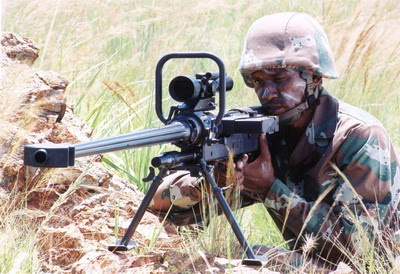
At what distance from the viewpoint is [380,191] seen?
474 centimetres

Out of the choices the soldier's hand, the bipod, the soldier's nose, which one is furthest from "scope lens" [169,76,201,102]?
the soldier's nose

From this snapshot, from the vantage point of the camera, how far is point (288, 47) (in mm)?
4871

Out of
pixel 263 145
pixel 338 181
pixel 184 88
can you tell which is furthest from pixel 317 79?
pixel 184 88

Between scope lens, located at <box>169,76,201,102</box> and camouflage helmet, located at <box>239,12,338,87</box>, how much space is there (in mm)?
870

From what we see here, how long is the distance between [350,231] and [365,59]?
287 cm

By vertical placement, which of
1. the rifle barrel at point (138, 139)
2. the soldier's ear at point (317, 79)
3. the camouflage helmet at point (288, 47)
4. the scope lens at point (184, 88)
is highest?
the camouflage helmet at point (288, 47)

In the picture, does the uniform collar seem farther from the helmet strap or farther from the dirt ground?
the dirt ground

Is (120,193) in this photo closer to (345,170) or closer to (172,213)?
(172,213)

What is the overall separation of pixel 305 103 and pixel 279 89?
8.3 inches

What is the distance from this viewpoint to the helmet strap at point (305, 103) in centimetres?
483

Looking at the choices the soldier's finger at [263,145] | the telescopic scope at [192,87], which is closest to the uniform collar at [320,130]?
the soldier's finger at [263,145]

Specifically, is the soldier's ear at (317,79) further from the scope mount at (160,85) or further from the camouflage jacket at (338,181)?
the scope mount at (160,85)

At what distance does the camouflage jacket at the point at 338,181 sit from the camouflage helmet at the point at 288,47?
0.21 meters

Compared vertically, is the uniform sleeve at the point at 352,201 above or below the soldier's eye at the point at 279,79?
below
